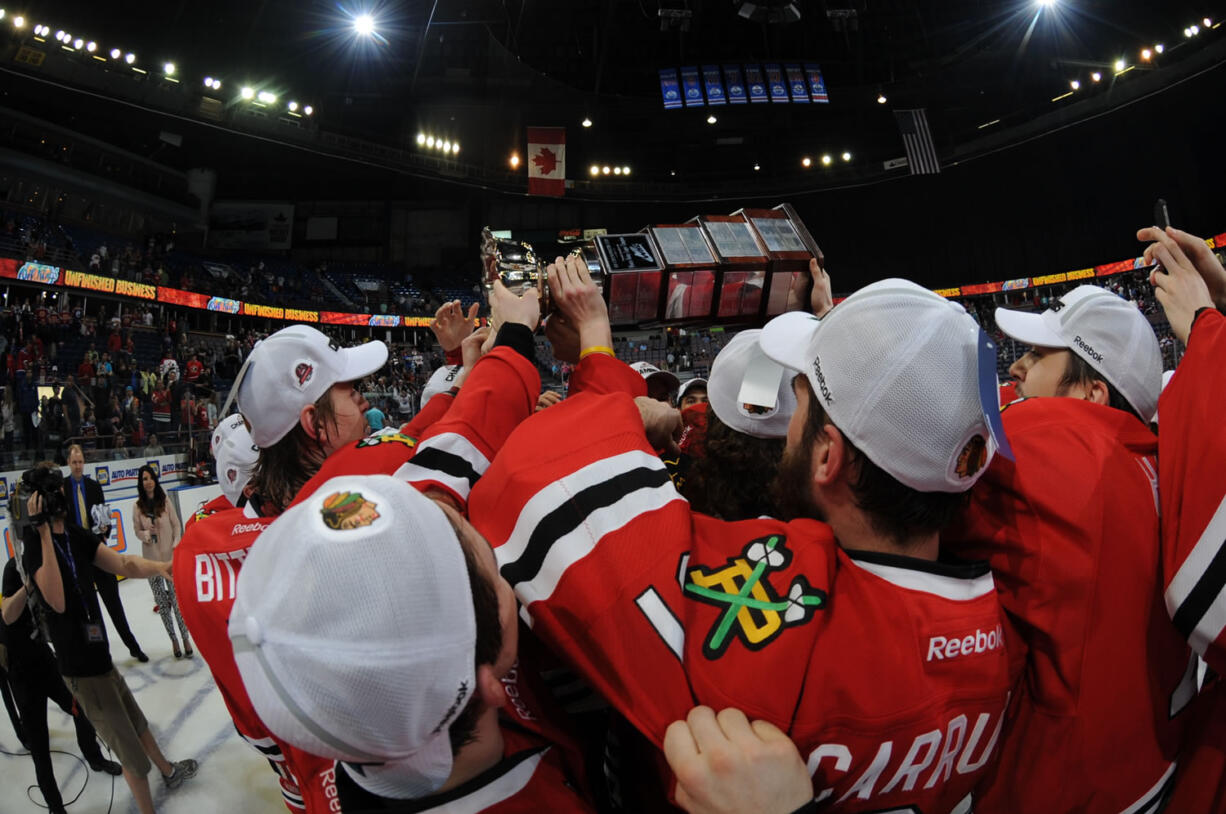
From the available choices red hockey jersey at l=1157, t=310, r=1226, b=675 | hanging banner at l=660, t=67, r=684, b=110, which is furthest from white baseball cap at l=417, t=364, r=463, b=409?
hanging banner at l=660, t=67, r=684, b=110

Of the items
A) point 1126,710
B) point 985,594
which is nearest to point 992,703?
point 985,594

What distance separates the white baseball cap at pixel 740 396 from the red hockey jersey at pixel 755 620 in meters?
0.56

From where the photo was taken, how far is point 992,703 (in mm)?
1018

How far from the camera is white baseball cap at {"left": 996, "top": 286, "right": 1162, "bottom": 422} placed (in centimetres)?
153

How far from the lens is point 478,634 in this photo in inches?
34.0

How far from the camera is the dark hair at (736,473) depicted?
1611mm

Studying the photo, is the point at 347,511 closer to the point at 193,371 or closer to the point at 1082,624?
the point at 1082,624

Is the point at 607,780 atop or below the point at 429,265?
below

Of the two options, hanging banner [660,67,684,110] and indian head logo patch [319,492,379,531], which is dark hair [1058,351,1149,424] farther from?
hanging banner [660,67,684,110]

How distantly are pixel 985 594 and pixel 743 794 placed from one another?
1.76 feet

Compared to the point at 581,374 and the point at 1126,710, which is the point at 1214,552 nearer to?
the point at 1126,710

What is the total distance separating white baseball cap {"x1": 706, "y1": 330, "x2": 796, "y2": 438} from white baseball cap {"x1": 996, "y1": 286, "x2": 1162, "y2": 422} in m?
0.71

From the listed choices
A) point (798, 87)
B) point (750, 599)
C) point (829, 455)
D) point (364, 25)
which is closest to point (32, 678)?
point (750, 599)

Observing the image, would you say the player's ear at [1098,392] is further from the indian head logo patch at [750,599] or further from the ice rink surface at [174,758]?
the ice rink surface at [174,758]
